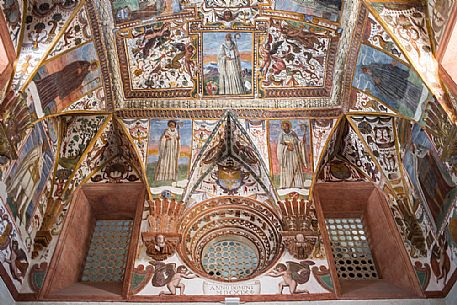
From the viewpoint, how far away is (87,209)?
13.5m

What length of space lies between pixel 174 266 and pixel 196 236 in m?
1.41

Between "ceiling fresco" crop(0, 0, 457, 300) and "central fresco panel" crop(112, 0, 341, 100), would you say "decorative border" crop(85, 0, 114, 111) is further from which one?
"central fresco panel" crop(112, 0, 341, 100)

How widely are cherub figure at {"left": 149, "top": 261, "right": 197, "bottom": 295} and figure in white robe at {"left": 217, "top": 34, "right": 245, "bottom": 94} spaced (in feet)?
14.5

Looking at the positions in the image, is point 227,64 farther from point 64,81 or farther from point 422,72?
point 422,72

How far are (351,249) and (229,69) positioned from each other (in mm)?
4978

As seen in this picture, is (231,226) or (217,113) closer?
(231,226)

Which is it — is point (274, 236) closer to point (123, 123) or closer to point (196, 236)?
point (196, 236)

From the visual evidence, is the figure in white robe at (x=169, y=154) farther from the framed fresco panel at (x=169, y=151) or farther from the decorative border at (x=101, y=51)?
the decorative border at (x=101, y=51)

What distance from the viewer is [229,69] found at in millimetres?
13680

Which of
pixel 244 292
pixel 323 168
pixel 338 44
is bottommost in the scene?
pixel 244 292

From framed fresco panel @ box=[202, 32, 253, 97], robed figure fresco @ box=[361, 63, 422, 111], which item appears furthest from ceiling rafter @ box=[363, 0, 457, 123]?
framed fresco panel @ box=[202, 32, 253, 97]

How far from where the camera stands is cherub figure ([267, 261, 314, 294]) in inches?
450

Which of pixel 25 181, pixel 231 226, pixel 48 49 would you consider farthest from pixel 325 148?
pixel 25 181

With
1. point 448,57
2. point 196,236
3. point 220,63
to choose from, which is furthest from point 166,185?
point 448,57
